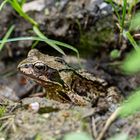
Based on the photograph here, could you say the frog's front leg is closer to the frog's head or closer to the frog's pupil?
the frog's head

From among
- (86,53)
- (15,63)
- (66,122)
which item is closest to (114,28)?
(86,53)

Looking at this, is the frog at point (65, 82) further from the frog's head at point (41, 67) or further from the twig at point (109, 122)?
the twig at point (109, 122)

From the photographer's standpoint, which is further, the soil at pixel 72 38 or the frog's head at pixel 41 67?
the soil at pixel 72 38

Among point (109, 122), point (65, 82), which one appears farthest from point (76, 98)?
point (109, 122)

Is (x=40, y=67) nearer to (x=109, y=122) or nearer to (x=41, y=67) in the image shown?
(x=41, y=67)

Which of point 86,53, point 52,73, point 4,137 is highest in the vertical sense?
point 4,137

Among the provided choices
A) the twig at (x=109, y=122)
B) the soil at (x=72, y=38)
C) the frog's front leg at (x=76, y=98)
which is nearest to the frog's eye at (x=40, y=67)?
the soil at (x=72, y=38)

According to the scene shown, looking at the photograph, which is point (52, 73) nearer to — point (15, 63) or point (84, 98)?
point (84, 98)
